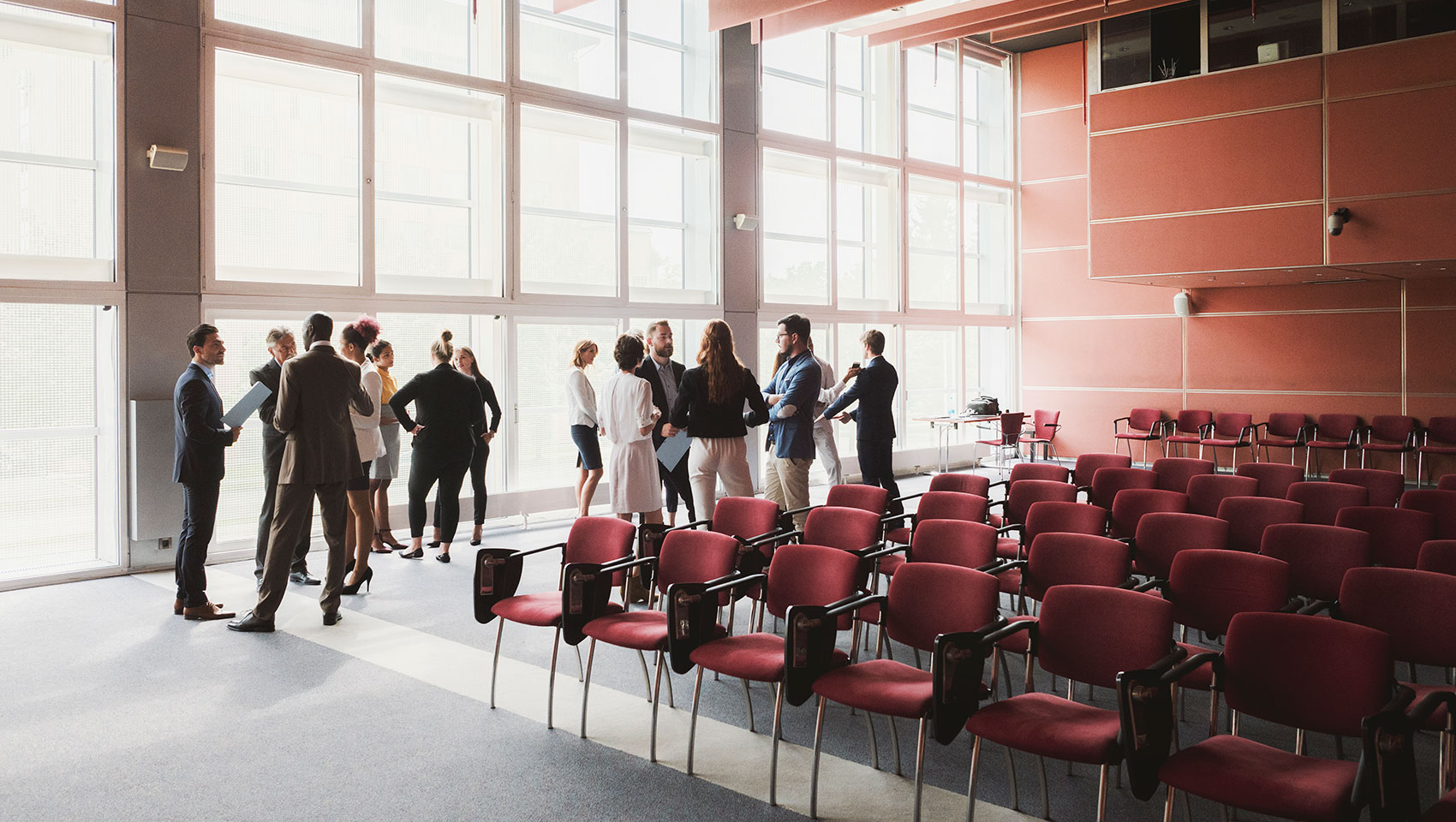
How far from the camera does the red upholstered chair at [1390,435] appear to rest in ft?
36.9

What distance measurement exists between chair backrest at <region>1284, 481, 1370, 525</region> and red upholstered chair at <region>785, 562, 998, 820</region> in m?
3.29

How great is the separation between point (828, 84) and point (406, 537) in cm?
759

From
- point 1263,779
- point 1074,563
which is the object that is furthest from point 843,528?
point 1263,779

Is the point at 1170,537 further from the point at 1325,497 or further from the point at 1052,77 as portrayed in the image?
the point at 1052,77

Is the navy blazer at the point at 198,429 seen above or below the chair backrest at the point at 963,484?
above

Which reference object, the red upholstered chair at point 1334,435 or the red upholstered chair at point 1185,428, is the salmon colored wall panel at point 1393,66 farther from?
the red upholstered chair at point 1185,428

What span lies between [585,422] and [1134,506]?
14.4 feet

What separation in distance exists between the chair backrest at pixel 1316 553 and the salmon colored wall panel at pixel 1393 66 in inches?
315

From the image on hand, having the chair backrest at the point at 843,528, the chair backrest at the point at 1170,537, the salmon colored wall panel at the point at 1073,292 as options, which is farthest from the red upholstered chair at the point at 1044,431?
the chair backrest at the point at 843,528

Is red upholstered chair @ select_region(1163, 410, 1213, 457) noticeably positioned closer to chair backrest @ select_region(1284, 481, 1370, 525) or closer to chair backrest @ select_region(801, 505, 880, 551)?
chair backrest @ select_region(1284, 481, 1370, 525)

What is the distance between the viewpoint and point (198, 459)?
585cm

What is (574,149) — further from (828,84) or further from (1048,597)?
(1048,597)

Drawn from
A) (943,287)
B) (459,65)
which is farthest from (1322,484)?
(943,287)

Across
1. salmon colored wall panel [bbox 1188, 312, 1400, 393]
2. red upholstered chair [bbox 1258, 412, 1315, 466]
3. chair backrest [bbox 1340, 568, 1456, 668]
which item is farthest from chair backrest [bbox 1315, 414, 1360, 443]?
chair backrest [bbox 1340, 568, 1456, 668]
